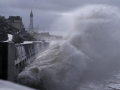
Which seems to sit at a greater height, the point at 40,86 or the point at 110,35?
the point at 110,35

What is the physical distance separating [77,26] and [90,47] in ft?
9.75

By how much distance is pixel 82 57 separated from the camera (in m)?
12.3

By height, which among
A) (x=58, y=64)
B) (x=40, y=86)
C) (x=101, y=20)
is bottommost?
(x=40, y=86)

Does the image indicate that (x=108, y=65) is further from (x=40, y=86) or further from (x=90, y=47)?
(x=40, y=86)

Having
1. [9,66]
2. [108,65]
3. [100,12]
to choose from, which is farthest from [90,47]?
[9,66]

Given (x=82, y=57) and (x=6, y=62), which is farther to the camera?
(x=82, y=57)

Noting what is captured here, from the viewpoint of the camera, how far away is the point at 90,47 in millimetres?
14266

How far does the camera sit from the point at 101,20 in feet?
54.1

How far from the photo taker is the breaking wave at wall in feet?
32.3

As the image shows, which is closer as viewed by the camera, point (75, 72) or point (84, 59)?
point (75, 72)

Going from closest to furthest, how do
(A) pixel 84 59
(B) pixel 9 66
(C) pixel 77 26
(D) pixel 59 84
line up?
(B) pixel 9 66 < (D) pixel 59 84 < (A) pixel 84 59 < (C) pixel 77 26

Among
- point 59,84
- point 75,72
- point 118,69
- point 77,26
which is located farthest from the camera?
point 77,26

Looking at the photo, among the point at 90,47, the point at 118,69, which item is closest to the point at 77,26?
the point at 90,47

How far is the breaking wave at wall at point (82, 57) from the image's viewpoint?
9852 millimetres
